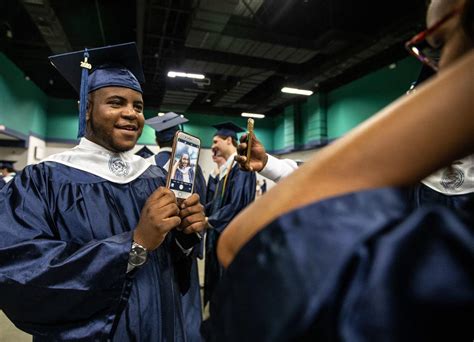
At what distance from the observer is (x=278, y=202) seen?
1.17ft

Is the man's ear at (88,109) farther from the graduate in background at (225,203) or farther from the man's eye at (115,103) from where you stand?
the graduate in background at (225,203)

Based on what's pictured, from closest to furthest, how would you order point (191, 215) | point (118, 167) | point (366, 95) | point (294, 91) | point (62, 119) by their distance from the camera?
point (191, 215) < point (118, 167) < point (366, 95) < point (294, 91) < point (62, 119)

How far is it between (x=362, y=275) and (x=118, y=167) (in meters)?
1.38

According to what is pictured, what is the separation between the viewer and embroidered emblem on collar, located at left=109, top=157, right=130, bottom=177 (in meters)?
1.48

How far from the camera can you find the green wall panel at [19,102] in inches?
304

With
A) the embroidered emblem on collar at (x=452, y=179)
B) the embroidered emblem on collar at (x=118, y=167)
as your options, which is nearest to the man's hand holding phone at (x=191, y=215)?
the embroidered emblem on collar at (x=118, y=167)

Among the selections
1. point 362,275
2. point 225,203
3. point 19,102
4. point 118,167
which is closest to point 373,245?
point 362,275

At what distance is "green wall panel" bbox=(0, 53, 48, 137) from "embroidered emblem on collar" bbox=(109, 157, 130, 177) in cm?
790

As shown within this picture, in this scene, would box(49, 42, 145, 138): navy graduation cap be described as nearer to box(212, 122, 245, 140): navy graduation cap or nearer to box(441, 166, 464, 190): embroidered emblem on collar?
box(441, 166, 464, 190): embroidered emblem on collar

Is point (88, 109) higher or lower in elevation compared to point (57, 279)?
higher

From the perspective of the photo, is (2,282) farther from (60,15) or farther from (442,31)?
(60,15)

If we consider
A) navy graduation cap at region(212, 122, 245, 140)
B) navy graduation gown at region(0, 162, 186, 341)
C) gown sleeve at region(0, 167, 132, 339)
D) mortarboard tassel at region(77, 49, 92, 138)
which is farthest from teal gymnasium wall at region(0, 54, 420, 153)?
gown sleeve at region(0, 167, 132, 339)

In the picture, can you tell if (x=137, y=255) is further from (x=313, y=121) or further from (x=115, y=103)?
(x=313, y=121)

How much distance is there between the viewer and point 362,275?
314 millimetres
